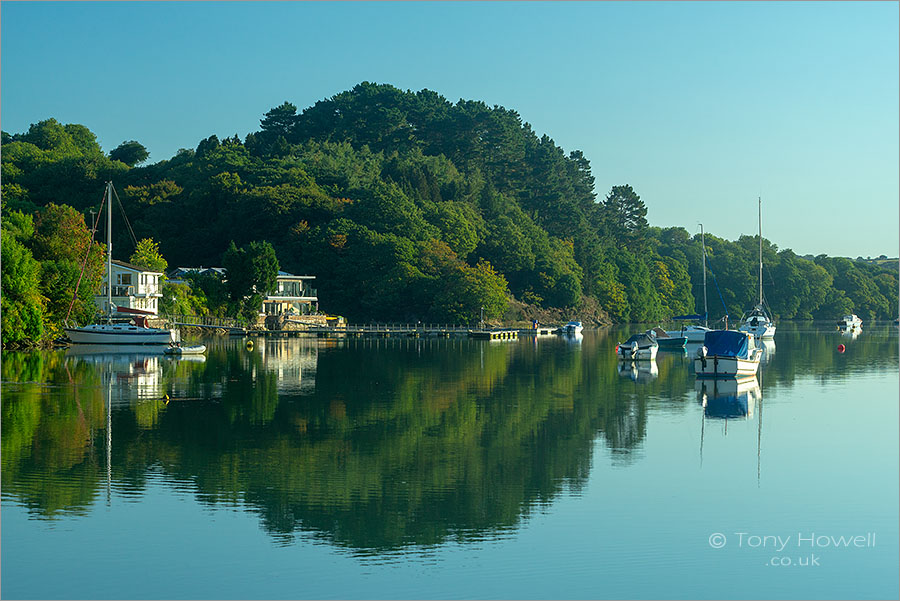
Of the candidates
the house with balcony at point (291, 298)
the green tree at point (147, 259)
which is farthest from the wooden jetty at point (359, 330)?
the green tree at point (147, 259)

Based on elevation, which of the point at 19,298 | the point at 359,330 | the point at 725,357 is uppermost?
the point at 19,298

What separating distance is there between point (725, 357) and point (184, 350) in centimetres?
3428

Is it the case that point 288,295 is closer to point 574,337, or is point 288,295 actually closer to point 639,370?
point 574,337

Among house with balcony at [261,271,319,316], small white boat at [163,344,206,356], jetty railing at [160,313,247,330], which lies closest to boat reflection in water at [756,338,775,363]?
small white boat at [163,344,206,356]

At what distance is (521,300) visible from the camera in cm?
12188

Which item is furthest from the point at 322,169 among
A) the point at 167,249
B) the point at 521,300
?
the point at 521,300

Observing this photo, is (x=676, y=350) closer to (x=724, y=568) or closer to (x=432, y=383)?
(x=432, y=383)

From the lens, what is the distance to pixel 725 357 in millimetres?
47781

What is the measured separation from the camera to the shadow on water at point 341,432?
2019 cm

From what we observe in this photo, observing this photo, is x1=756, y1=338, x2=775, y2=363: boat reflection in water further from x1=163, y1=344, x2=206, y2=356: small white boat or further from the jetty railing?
the jetty railing

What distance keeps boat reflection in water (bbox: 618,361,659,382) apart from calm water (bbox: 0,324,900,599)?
782cm

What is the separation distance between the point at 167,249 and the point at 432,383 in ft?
262

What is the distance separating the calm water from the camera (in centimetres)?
1586

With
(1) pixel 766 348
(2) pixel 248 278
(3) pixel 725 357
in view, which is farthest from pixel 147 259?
(3) pixel 725 357
